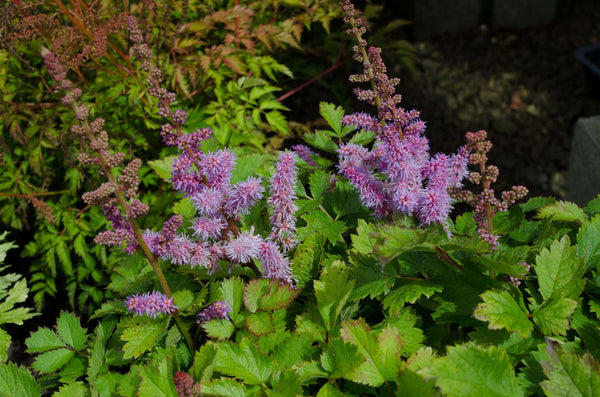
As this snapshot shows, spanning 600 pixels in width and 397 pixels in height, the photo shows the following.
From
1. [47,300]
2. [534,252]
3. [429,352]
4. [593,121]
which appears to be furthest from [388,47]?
[47,300]

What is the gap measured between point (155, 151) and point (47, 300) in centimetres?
123

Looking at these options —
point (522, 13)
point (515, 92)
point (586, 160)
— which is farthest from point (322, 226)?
point (522, 13)

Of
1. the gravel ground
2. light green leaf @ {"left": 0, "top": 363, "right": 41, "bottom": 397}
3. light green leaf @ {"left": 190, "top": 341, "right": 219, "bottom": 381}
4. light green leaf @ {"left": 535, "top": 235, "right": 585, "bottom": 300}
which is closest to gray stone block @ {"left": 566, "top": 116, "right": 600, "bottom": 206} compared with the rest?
the gravel ground

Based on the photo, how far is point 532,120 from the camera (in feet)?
15.0

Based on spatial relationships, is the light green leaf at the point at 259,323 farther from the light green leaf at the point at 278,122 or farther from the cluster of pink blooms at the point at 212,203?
the light green leaf at the point at 278,122

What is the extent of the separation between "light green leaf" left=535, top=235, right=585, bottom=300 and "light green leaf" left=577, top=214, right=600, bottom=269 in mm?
99

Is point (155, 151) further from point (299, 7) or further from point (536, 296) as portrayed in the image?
→ point (536, 296)

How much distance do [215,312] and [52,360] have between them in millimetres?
495

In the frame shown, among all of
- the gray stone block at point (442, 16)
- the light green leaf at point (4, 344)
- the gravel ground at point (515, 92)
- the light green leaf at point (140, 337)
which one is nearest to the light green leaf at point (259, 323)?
the light green leaf at point (140, 337)

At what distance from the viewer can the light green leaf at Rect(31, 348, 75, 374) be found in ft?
4.57

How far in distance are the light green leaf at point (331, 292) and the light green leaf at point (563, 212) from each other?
593 mm

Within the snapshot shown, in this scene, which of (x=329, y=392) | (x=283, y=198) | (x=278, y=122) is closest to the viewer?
(x=329, y=392)

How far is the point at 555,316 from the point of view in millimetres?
1093

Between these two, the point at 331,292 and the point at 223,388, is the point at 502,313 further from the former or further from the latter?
the point at 223,388
